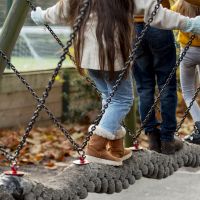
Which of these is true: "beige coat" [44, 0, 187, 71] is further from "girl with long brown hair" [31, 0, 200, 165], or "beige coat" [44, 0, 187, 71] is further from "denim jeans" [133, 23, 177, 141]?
"denim jeans" [133, 23, 177, 141]

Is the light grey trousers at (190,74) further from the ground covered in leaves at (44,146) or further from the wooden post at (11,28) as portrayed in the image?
the ground covered in leaves at (44,146)

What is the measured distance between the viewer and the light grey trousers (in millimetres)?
4598

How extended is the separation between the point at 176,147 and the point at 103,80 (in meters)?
0.89

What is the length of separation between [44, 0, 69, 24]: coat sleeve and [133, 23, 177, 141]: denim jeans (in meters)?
0.58

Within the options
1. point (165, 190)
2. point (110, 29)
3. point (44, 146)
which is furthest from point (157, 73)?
point (44, 146)

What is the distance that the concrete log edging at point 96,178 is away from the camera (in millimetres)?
3141

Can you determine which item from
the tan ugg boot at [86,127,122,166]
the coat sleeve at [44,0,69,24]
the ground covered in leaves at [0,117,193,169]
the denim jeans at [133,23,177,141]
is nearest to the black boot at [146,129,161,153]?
the denim jeans at [133,23,177,141]

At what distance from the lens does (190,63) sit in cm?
466

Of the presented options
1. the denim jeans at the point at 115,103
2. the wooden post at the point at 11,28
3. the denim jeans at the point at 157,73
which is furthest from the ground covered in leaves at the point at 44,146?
the denim jeans at the point at 115,103

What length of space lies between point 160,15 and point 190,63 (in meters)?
1.04

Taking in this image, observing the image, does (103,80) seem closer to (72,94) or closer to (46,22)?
(46,22)

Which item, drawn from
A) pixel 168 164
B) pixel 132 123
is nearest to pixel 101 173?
pixel 168 164

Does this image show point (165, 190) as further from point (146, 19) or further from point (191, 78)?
point (146, 19)

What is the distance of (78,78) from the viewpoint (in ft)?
32.2
